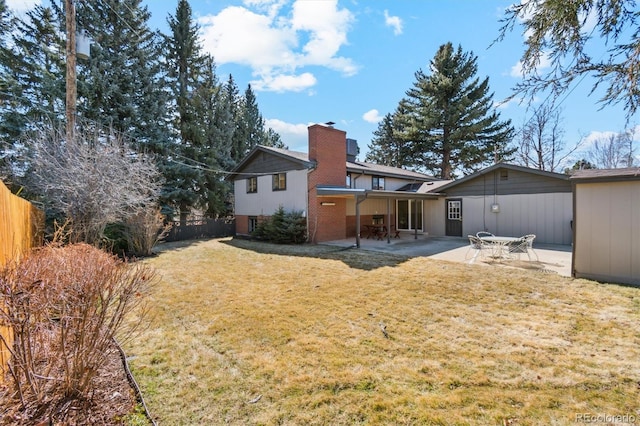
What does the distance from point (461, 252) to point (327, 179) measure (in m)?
6.95

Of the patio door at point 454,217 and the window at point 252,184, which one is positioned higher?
the window at point 252,184

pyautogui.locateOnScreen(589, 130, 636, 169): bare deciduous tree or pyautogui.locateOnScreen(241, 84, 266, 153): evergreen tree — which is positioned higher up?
pyautogui.locateOnScreen(241, 84, 266, 153): evergreen tree

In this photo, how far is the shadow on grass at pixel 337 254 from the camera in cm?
954

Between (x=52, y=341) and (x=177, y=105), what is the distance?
21188mm

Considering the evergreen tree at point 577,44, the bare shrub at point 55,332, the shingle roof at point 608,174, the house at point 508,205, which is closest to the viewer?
the bare shrub at point 55,332

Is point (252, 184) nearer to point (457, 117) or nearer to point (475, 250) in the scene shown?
point (475, 250)

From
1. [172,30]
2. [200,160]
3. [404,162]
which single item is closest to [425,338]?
[200,160]

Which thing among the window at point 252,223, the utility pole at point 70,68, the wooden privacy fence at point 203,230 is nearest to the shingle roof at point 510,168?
the window at point 252,223

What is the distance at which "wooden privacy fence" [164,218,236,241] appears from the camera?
16.5 m

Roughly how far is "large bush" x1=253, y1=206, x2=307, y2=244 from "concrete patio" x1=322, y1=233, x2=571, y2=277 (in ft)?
4.68

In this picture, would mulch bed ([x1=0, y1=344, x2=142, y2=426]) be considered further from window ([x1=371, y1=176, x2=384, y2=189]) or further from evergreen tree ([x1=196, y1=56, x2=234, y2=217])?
evergreen tree ([x1=196, y1=56, x2=234, y2=217])

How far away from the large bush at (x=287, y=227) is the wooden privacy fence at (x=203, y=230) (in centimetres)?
498

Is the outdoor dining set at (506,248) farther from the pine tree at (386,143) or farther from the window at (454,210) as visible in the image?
the pine tree at (386,143)

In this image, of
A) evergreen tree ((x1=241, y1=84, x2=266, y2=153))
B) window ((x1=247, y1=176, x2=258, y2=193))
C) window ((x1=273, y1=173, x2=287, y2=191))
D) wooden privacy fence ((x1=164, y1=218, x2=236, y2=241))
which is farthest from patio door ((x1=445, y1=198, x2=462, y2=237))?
evergreen tree ((x1=241, y1=84, x2=266, y2=153))
